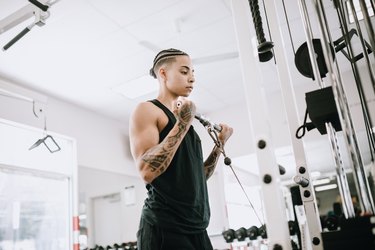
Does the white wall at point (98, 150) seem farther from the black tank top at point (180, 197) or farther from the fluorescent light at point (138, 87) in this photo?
the black tank top at point (180, 197)

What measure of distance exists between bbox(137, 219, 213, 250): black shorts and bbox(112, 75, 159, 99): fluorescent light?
10.4ft

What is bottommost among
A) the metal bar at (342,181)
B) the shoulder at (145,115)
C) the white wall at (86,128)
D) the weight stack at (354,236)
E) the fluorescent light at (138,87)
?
the weight stack at (354,236)

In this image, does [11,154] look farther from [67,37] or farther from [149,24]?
[149,24]

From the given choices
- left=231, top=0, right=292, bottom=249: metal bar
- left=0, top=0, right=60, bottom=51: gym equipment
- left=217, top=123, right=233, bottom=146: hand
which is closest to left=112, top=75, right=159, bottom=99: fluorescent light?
left=0, top=0, right=60, bottom=51: gym equipment

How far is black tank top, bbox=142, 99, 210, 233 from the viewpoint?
4.42ft

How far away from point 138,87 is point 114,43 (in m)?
1.10

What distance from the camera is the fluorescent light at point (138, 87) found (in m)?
4.45

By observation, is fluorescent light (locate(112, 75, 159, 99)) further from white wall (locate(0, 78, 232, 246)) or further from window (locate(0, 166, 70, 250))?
window (locate(0, 166, 70, 250))

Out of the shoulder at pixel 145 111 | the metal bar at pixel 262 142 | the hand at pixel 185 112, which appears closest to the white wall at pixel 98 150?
the shoulder at pixel 145 111

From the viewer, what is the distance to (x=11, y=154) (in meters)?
3.94

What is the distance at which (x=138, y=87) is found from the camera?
182 inches

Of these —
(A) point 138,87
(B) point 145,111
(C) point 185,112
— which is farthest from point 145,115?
(A) point 138,87

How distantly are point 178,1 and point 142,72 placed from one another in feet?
4.33

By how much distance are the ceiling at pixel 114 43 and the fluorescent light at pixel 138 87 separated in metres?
0.06
